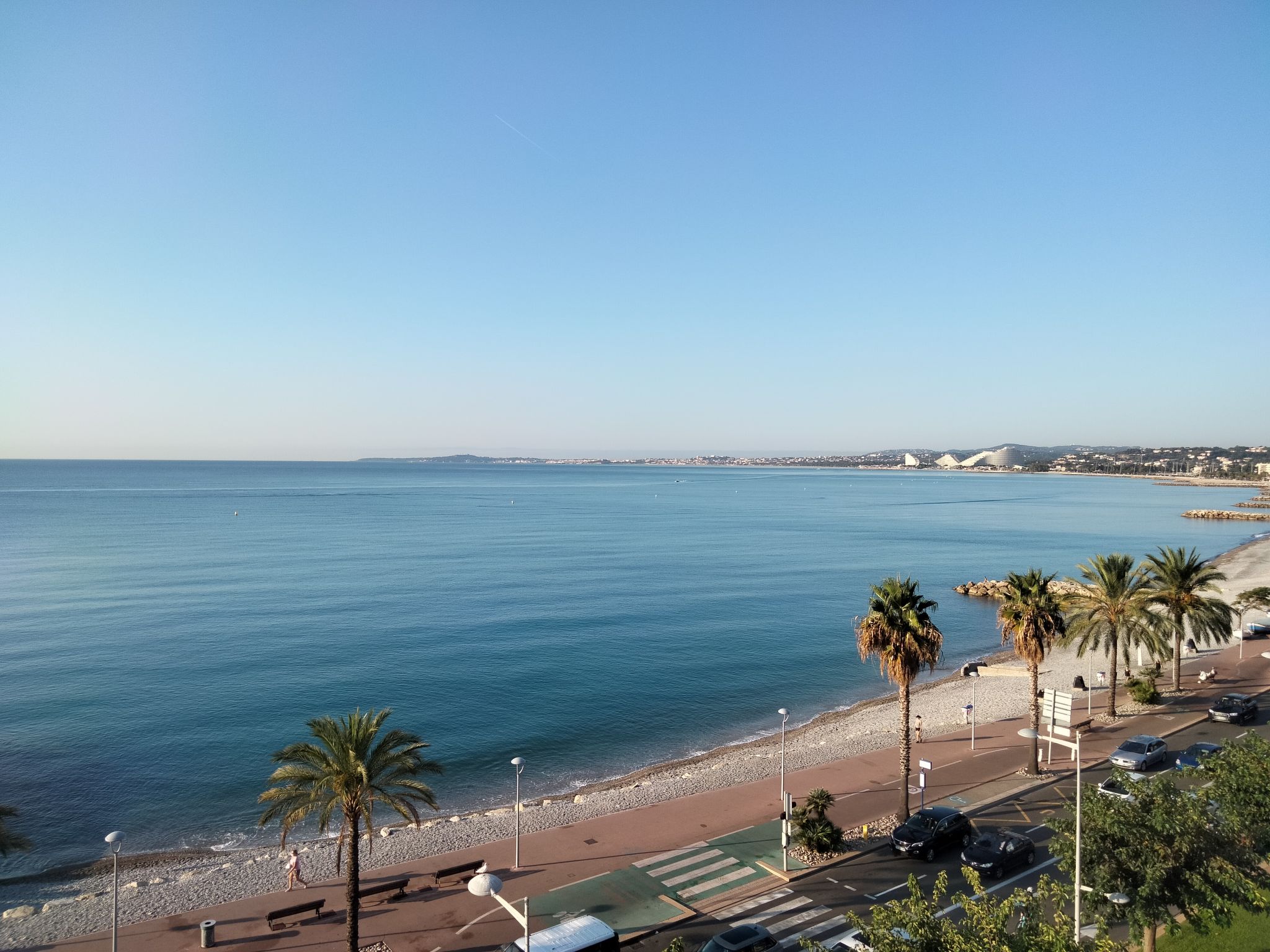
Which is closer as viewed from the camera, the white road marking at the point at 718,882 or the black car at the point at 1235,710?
the white road marking at the point at 718,882

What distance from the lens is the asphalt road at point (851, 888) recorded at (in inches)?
734

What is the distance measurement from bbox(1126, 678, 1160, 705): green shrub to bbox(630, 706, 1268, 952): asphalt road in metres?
12.8

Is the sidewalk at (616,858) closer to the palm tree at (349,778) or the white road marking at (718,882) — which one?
the white road marking at (718,882)

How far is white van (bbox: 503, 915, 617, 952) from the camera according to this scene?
16547mm

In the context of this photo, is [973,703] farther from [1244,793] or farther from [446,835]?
[446,835]

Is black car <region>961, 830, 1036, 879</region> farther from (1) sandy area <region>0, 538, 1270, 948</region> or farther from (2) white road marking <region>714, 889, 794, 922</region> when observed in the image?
(1) sandy area <region>0, 538, 1270, 948</region>

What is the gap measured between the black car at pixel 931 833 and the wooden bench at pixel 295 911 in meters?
16.3

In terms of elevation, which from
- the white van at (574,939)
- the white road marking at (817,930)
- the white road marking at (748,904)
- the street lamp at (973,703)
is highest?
the white van at (574,939)

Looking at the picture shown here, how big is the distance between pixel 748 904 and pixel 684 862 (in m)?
3.16

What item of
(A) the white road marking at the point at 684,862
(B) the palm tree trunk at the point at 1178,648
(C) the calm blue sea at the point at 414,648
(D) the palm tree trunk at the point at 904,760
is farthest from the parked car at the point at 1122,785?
(C) the calm blue sea at the point at 414,648

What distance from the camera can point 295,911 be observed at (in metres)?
19.9

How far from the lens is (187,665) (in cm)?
5012

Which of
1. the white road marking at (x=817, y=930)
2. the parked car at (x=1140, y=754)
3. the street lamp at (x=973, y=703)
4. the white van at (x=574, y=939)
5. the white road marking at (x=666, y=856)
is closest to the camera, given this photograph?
the white van at (x=574, y=939)

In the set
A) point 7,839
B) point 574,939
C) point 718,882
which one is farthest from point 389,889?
point 718,882
